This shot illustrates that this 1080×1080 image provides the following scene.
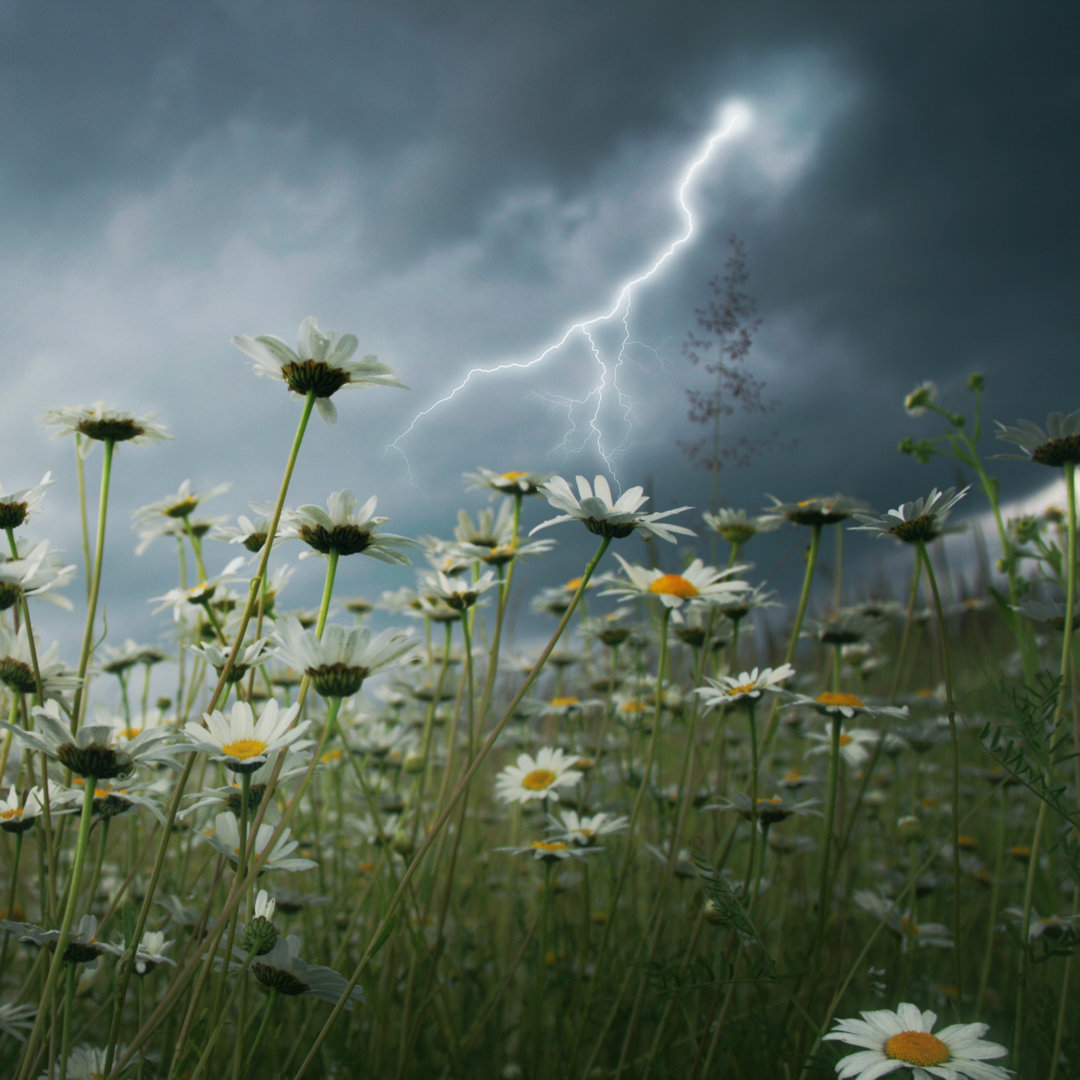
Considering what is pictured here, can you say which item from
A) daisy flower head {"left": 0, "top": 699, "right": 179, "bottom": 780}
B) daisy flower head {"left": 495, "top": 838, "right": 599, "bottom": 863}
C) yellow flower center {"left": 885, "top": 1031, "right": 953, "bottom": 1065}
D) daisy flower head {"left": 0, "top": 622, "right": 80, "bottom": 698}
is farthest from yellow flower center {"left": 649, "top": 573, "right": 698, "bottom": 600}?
daisy flower head {"left": 0, "top": 622, "right": 80, "bottom": 698}

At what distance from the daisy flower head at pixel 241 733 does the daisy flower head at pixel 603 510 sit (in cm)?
48

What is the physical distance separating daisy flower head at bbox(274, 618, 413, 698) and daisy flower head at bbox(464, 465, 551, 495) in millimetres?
898

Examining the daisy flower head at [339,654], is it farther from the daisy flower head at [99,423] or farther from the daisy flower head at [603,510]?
the daisy flower head at [99,423]

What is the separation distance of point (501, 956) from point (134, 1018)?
1013 mm

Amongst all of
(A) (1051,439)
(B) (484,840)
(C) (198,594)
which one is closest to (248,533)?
(C) (198,594)

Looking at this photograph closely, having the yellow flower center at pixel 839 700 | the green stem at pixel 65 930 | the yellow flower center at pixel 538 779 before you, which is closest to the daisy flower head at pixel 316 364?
the green stem at pixel 65 930

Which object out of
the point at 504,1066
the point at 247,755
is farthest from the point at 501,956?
the point at 247,755

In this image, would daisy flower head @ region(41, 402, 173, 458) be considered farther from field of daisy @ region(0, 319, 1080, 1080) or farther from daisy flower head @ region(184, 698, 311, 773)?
daisy flower head @ region(184, 698, 311, 773)

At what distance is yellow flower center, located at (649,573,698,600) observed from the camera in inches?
64.7

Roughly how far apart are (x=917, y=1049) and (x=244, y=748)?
96 cm

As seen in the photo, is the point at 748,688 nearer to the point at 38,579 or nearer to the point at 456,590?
the point at 456,590

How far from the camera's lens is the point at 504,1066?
6.69 feet

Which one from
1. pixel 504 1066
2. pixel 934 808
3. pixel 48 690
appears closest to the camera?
pixel 48 690

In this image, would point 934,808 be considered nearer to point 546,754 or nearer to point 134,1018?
point 546,754
